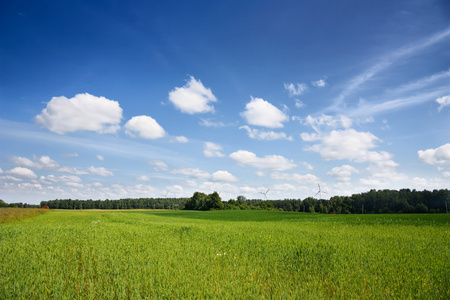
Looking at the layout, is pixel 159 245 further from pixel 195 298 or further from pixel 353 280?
pixel 353 280

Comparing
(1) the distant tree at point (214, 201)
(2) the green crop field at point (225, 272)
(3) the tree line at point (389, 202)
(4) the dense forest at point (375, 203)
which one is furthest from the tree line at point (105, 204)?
(2) the green crop field at point (225, 272)

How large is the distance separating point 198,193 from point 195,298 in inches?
5048

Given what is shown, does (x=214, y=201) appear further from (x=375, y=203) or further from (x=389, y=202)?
(x=389, y=202)

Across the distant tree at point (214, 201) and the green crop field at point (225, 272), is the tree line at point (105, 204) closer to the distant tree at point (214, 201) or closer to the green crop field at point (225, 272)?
the distant tree at point (214, 201)

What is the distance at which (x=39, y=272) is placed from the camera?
816 cm

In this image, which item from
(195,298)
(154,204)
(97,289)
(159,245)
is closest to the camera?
(195,298)

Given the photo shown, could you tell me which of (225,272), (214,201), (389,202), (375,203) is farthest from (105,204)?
(225,272)

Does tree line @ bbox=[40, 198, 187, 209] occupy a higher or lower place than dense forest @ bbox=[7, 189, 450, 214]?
lower

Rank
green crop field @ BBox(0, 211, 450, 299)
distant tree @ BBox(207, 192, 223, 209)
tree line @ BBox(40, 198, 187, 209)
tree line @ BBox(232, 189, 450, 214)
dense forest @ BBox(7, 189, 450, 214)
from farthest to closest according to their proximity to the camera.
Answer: tree line @ BBox(40, 198, 187, 209)
distant tree @ BBox(207, 192, 223, 209)
dense forest @ BBox(7, 189, 450, 214)
tree line @ BBox(232, 189, 450, 214)
green crop field @ BBox(0, 211, 450, 299)

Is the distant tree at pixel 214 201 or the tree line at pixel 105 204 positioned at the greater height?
→ the distant tree at pixel 214 201

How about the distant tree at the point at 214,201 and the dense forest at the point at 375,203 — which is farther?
the distant tree at the point at 214,201

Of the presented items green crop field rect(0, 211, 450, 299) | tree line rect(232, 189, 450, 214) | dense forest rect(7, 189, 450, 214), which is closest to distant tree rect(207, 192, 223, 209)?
dense forest rect(7, 189, 450, 214)

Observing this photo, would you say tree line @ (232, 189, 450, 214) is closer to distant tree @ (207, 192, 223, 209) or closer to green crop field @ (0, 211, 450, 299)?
distant tree @ (207, 192, 223, 209)

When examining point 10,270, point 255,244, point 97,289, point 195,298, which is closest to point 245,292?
point 195,298
